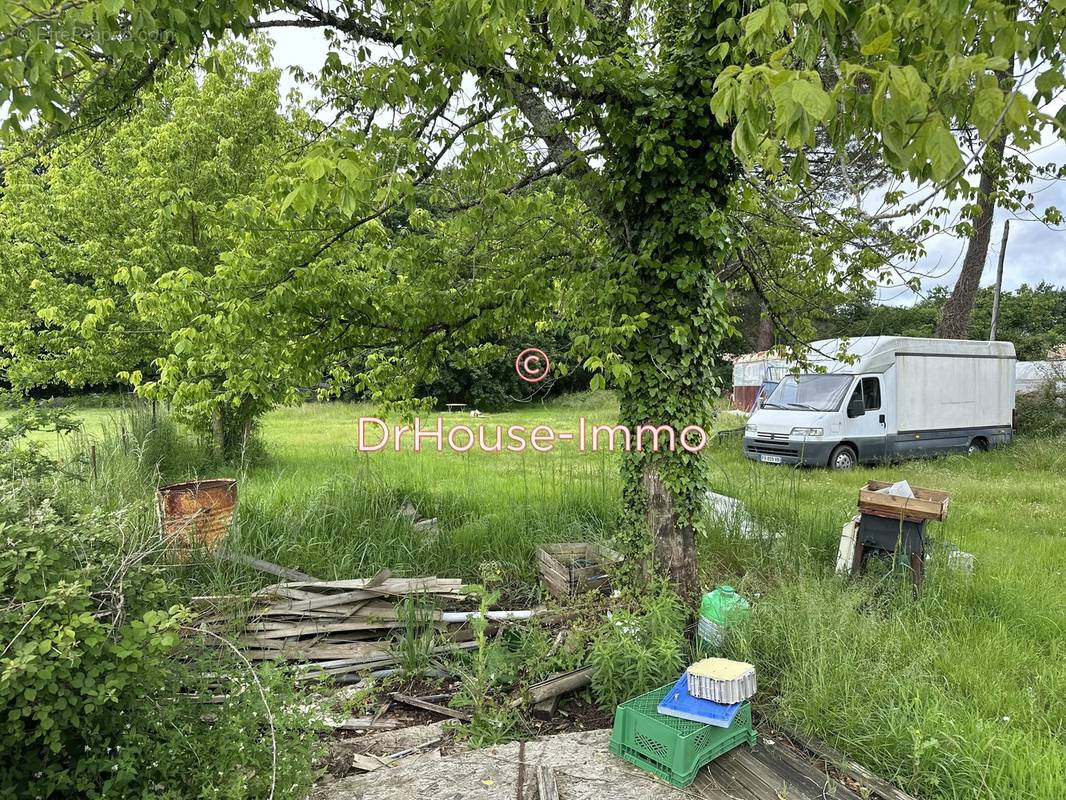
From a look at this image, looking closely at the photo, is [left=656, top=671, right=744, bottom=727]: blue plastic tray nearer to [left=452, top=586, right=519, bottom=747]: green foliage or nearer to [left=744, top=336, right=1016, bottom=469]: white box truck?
[left=452, top=586, right=519, bottom=747]: green foliage

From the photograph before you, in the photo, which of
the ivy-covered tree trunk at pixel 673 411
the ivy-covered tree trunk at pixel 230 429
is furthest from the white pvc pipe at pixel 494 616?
the ivy-covered tree trunk at pixel 230 429

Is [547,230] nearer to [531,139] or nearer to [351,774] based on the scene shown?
[531,139]

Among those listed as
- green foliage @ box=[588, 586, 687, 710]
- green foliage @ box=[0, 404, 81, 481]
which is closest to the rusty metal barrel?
green foliage @ box=[0, 404, 81, 481]

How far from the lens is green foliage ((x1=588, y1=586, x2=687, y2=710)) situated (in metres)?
3.64

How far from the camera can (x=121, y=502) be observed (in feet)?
15.2

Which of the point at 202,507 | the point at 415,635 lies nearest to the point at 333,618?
the point at 415,635

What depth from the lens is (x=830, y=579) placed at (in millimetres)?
4570

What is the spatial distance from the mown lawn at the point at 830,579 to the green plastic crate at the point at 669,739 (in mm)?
423

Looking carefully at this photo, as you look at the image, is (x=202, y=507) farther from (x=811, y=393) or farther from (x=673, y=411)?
(x=811, y=393)

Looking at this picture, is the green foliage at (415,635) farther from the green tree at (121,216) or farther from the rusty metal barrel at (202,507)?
the green tree at (121,216)

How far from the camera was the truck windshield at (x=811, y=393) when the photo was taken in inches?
492

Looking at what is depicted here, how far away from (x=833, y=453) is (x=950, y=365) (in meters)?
4.15

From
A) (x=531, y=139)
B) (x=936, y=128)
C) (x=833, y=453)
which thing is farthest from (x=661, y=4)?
(x=833, y=453)

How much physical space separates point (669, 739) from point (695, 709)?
0.68 feet
